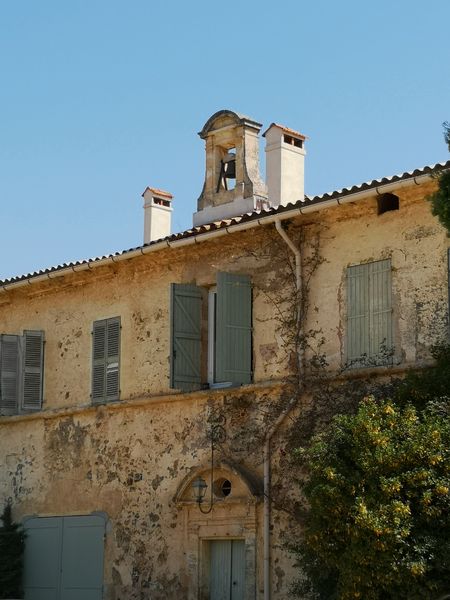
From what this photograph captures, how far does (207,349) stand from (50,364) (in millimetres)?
3758

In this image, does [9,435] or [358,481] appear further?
[9,435]

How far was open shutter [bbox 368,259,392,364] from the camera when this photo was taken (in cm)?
1505

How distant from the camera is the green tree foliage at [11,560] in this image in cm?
1927

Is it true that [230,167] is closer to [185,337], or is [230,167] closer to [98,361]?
[98,361]

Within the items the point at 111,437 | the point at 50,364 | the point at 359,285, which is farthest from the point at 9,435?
the point at 359,285

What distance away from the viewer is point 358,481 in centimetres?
1280

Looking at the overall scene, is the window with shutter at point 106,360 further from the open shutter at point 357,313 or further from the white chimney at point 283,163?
the open shutter at point 357,313

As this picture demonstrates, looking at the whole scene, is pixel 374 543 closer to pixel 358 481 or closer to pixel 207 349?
pixel 358 481

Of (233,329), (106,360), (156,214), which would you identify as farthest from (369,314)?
(156,214)

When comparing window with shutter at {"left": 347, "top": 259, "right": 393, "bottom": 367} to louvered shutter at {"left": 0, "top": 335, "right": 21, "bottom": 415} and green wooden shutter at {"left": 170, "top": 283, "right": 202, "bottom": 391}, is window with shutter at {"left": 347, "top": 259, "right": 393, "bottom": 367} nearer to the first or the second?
green wooden shutter at {"left": 170, "top": 283, "right": 202, "bottom": 391}

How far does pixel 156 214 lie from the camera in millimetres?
23844

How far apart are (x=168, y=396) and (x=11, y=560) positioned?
4.27m

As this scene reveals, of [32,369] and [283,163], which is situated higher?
[283,163]

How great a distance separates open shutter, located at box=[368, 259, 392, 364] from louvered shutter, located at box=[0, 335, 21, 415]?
24.0 feet
